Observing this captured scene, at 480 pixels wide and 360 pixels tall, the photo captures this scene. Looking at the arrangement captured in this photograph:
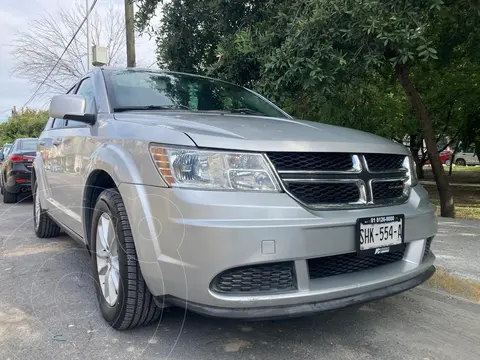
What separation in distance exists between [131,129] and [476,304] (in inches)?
117

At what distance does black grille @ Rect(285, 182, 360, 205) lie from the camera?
2307 millimetres

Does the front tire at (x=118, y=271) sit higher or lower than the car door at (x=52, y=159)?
lower

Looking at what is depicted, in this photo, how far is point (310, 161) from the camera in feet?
7.82

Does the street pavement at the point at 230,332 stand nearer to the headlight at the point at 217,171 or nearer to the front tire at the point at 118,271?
the front tire at the point at 118,271

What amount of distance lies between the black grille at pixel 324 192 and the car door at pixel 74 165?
167cm

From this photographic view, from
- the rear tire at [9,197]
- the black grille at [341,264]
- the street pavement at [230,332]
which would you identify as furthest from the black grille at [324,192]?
the rear tire at [9,197]

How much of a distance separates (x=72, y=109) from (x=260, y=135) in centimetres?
153

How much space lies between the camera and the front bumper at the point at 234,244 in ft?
6.79

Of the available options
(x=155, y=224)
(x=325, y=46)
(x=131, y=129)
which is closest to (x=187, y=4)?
(x=325, y=46)

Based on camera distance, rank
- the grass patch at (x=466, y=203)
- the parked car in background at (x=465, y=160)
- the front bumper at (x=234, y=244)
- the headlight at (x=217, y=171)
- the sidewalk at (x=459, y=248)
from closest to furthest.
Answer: the front bumper at (x=234, y=244) < the headlight at (x=217, y=171) < the sidewalk at (x=459, y=248) < the grass patch at (x=466, y=203) < the parked car in background at (x=465, y=160)

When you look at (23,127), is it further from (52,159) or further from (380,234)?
(380,234)

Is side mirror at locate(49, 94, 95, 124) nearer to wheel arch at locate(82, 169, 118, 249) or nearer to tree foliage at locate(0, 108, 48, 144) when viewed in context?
wheel arch at locate(82, 169, 118, 249)

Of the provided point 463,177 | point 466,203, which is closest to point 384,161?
point 466,203

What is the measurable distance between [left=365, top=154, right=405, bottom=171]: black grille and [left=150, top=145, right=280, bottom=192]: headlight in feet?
2.45
